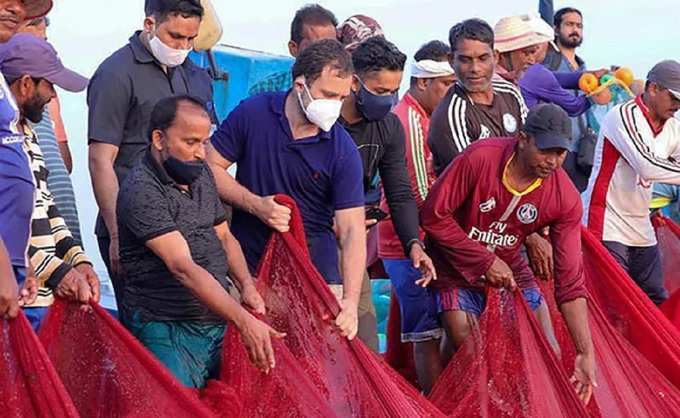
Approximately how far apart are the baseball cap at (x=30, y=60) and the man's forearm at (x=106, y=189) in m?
0.54

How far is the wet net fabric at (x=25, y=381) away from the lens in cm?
437

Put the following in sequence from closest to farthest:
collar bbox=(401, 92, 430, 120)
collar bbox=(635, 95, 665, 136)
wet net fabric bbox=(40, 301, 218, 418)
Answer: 1. wet net fabric bbox=(40, 301, 218, 418)
2. collar bbox=(401, 92, 430, 120)
3. collar bbox=(635, 95, 665, 136)

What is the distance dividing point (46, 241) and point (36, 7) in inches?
32.6

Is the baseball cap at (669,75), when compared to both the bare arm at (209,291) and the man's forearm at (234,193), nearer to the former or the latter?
the man's forearm at (234,193)

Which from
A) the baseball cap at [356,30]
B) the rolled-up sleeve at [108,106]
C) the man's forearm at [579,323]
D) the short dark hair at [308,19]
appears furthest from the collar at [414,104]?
the rolled-up sleeve at [108,106]

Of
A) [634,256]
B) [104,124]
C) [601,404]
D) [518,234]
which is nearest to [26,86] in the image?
[104,124]

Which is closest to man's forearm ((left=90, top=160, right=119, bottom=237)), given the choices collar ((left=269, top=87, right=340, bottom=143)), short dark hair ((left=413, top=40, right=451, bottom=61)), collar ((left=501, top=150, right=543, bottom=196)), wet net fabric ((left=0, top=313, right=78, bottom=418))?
collar ((left=269, top=87, right=340, bottom=143))

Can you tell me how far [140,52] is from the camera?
578 centimetres

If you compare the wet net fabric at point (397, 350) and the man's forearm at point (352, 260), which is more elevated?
the man's forearm at point (352, 260)

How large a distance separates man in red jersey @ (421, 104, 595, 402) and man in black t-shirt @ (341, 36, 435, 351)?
137 mm

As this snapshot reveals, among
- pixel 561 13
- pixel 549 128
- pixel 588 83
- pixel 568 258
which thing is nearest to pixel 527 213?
pixel 568 258

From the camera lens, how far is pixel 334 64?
5.59m

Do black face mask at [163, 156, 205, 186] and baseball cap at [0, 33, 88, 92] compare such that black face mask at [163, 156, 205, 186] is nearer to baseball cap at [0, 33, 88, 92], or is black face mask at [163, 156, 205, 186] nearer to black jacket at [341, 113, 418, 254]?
baseball cap at [0, 33, 88, 92]

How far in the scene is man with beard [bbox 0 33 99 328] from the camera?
4.88 m
